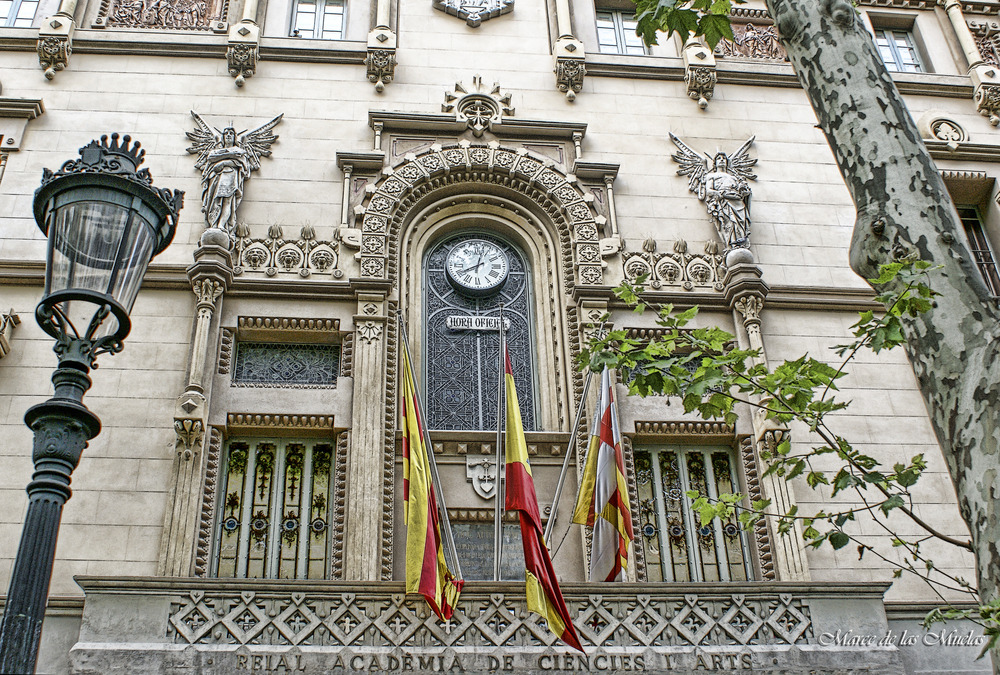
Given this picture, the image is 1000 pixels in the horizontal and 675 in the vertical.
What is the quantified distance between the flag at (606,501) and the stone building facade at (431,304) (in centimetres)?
68

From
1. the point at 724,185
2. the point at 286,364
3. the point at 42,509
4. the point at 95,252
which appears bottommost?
the point at 42,509

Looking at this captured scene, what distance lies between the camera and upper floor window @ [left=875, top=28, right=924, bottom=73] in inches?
803

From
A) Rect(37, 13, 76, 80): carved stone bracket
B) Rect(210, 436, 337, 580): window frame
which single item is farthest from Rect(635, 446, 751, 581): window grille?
Rect(37, 13, 76, 80): carved stone bracket

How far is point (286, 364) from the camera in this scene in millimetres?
15211

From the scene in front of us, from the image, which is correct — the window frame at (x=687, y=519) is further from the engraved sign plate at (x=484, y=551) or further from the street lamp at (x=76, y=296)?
the street lamp at (x=76, y=296)

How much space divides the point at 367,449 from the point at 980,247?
465 inches

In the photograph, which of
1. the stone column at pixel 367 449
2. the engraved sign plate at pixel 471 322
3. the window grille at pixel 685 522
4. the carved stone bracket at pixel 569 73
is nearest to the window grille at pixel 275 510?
the stone column at pixel 367 449

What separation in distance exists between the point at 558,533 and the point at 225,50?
419 inches

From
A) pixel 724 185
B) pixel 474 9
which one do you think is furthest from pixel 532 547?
pixel 474 9

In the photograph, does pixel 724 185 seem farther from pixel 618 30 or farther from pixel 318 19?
pixel 318 19

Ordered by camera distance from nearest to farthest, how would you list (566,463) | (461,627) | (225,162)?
(461,627)
(566,463)
(225,162)

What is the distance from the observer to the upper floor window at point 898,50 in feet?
66.9

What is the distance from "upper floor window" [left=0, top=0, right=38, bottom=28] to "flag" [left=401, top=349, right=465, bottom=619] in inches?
440

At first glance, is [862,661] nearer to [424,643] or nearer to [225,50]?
[424,643]
